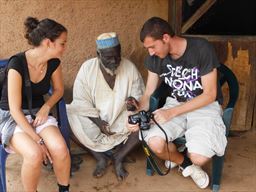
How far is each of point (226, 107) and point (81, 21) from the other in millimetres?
1597

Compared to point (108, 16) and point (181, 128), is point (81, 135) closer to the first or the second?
point (181, 128)

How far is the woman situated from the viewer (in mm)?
2572

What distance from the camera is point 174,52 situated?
9.27 feet

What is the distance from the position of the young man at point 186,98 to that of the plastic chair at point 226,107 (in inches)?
2.4

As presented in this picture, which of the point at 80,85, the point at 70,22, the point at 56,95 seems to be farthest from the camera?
the point at 70,22

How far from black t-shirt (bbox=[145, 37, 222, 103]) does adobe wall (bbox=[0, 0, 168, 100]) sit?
0.84 m

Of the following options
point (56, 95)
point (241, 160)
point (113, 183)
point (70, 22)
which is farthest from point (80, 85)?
point (241, 160)

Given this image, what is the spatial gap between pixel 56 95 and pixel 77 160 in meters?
0.77

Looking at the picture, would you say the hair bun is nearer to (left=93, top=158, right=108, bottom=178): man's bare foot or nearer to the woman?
the woman

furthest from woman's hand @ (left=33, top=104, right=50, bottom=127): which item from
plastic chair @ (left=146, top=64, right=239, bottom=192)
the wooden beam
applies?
the wooden beam

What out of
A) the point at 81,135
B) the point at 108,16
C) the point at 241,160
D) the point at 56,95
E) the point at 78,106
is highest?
the point at 108,16

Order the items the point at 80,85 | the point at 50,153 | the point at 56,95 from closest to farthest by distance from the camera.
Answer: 1. the point at 50,153
2. the point at 56,95
3. the point at 80,85

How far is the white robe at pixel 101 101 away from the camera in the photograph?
130 inches

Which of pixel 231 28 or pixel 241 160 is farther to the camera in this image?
pixel 231 28
